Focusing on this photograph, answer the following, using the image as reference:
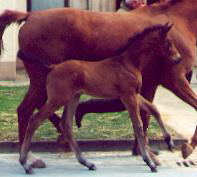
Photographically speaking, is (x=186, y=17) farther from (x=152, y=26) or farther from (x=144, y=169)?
(x=144, y=169)

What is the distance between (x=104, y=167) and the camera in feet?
25.8

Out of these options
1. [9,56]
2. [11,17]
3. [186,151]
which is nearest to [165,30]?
[186,151]

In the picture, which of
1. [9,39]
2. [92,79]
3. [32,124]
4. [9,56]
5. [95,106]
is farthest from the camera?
[9,56]

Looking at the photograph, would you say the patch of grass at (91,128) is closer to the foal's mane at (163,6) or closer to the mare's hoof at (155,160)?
the mare's hoof at (155,160)

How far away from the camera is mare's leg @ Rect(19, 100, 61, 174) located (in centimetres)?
755

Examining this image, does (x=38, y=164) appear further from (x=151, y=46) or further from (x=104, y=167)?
(x=151, y=46)

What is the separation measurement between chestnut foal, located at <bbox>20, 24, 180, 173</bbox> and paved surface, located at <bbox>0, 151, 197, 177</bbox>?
142mm

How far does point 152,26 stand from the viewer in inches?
303

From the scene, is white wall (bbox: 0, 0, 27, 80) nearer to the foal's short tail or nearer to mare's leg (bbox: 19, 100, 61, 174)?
the foal's short tail

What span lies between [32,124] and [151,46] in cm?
143

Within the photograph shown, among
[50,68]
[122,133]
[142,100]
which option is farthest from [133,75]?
[122,133]

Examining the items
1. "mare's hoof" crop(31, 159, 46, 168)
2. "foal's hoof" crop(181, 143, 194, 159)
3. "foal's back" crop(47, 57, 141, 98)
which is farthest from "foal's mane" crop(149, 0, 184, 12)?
"mare's hoof" crop(31, 159, 46, 168)

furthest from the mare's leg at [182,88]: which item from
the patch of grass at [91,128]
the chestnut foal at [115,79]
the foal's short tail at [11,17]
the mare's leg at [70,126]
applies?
the foal's short tail at [11,17]

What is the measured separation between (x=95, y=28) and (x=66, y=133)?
45.1 inches
